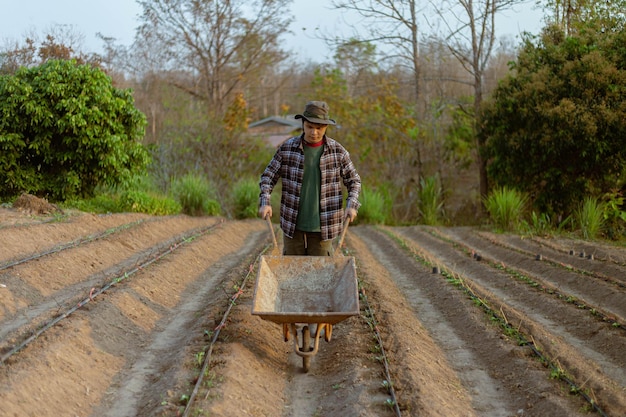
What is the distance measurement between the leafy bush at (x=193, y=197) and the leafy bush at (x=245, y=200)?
76cm

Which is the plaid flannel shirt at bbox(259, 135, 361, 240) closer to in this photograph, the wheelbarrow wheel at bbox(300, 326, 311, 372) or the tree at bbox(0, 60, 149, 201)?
the wheelbarrow wheel at bbox(300, 326, 311, 372)

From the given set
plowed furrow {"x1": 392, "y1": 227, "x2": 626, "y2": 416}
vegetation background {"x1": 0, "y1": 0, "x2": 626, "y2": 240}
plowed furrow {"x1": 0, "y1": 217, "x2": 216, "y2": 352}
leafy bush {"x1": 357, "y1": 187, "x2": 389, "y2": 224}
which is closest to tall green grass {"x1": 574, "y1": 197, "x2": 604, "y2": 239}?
vegetation background {"x1": 0, "y1": 0, "x2": 626, "y2": 240}

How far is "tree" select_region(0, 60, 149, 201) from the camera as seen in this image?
1396 centimetres

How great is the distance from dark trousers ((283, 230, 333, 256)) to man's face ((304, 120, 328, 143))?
80 centimetres

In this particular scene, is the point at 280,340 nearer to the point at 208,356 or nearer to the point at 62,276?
the point at 208,356

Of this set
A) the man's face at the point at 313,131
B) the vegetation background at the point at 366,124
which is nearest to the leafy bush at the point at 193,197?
the vegetation background at the point at 366,124

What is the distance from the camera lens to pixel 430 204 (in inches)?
770

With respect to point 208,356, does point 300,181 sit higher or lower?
higher

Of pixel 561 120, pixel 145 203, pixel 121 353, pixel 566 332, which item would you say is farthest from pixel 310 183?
pixel 145 203

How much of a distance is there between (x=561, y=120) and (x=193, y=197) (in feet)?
31.3

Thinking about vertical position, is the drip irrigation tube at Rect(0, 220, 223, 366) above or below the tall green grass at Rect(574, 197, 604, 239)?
below

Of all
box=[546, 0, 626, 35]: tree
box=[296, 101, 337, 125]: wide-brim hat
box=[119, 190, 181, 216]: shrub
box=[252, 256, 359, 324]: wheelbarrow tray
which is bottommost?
box=[252, 256, 359, 324]: wheelbarrow tray

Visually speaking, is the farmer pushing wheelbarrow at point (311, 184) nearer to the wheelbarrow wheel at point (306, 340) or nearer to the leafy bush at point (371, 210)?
the wheelbarrow wheel at point (306, 340)

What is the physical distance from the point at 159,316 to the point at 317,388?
2.69m
